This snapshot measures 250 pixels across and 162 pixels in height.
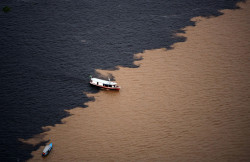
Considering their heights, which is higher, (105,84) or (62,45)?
(62,45)

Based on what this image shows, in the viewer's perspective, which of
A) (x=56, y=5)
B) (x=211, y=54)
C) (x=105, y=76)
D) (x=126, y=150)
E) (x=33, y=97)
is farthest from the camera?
(x=56, y=5)

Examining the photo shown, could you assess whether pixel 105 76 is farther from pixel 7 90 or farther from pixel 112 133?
pixel 7 90

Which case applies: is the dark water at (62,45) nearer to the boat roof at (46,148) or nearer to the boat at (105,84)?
the boat at (105,84)

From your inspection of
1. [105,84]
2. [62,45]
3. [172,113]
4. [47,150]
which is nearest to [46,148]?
[47,150]

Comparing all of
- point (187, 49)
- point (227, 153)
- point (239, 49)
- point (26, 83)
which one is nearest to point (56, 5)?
point (26, 83)

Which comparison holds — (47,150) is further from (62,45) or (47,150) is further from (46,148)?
(62,45)

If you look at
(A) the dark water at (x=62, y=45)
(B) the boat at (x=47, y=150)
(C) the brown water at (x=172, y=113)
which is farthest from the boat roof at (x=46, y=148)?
(A) the dark water at (x=62, y=45)

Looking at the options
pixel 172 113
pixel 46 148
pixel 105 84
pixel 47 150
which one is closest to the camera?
pixel 47 150
